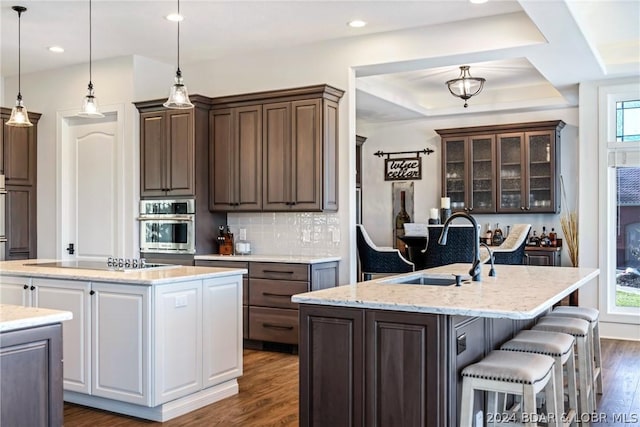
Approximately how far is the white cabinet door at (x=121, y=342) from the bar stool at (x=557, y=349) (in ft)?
6.73

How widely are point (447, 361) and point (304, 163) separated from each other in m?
3.43

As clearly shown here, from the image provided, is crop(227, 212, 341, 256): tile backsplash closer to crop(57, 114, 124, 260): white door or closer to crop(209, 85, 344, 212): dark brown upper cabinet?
crop(209, 85, 344, 212): dark brown upper cabinet

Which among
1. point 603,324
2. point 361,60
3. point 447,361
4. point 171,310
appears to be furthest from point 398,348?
point 603,324

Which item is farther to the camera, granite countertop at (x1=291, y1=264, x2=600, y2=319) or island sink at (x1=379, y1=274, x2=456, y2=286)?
island sink at (x1=379, y1=274, x2=456, y2=286)

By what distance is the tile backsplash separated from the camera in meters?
5.85

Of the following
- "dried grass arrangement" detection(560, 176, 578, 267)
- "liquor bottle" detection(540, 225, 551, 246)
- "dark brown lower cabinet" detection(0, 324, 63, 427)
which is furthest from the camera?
"liquor bottle" detection(540, 225, 551, 246)

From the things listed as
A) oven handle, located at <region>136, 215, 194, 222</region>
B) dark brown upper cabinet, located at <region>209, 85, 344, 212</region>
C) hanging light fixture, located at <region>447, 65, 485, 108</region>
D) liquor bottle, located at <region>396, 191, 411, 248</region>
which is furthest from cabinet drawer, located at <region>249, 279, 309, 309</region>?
liquor bottle, located at <region>396, 191, 411, 248</region>

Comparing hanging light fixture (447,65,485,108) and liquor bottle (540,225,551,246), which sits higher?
hanging light fixture (447,65,485,108)

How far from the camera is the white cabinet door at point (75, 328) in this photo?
379cm

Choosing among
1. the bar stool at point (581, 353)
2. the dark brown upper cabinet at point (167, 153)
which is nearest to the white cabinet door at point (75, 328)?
the dark brown upper cabinet at point (167, 153)

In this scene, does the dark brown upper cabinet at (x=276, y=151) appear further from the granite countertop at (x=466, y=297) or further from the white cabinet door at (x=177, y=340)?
the granite countertop at (x=466, y=297)

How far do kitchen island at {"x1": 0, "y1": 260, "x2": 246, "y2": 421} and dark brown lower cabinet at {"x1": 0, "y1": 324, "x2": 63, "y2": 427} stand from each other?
129 centimetres

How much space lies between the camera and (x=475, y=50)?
5156mm

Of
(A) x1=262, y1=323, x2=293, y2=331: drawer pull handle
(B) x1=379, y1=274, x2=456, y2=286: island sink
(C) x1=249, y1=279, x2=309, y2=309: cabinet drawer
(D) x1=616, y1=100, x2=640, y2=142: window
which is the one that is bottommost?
(A) x1=262, y1=323, x2=293, y2=331: drawer pull handle
